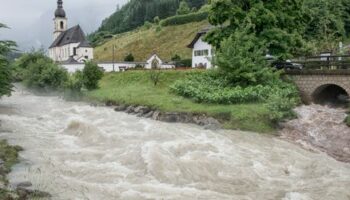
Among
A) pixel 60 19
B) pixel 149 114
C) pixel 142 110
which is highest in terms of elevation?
pixel 60 19

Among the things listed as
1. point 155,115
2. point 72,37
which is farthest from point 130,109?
point 72,37

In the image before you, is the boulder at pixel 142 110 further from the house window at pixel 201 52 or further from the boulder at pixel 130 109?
the house window at pixel 201 52

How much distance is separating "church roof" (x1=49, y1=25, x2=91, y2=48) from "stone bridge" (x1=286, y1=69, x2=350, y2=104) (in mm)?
74121

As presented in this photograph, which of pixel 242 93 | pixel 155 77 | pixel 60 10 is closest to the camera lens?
pixel 242 93

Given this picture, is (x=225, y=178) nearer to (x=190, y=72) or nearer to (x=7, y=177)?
(x=7, y=177)

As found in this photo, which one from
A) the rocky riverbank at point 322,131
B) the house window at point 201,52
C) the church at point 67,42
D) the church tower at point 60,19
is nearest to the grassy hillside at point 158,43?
the church at point 67,42

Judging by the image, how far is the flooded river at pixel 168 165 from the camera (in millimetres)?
16297

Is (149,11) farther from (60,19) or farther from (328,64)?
(328,64)

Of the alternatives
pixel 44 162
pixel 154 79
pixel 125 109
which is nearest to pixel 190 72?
pixel 154 79

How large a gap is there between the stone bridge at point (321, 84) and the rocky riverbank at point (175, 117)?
8.84 m

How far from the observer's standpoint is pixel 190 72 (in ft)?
142

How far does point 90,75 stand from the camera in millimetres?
49844

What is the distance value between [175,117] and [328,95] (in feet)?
41.4

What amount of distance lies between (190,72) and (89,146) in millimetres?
21249
